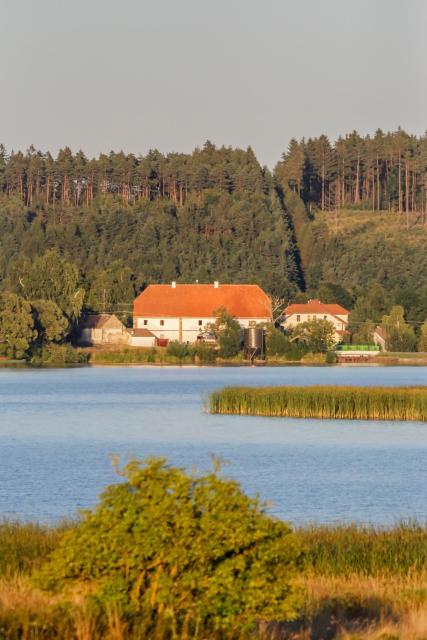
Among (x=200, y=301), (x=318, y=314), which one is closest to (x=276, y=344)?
(x=318, y=314)

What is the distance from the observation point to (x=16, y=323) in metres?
84.6

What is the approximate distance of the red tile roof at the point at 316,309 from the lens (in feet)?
342

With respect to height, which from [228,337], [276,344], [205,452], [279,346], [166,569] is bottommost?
[205,452]

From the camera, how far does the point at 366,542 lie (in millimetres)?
14914

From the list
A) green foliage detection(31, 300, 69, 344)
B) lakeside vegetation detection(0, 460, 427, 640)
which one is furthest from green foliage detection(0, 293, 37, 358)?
lakeside vegetation detection(0, 460, 427, 640)

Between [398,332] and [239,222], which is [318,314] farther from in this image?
[239,222]

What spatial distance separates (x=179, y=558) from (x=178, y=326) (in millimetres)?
97245

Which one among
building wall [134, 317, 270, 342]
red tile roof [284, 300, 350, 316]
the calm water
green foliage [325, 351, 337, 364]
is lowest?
the calm water

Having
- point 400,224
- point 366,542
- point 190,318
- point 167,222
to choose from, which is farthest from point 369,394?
point 400,224

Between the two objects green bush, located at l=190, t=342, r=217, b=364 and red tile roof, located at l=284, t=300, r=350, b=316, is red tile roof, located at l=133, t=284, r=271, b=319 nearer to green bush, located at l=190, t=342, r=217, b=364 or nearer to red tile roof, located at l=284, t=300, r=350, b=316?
red tile roof, located at l=284, t=300, r=350, b=316

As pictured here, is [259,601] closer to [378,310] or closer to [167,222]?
[378,310]

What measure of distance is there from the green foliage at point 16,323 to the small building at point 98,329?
11081 millimetres

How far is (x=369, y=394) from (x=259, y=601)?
31.6m

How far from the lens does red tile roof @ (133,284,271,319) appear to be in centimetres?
Answer: 10488
